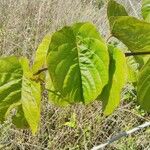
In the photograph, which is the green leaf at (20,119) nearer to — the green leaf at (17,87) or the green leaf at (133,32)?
the green leaf at (17,87)

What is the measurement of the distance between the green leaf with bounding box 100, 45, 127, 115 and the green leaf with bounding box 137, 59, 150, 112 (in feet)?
0.05

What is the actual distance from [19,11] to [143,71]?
147 inches

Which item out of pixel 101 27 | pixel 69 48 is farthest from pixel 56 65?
pixel 101 27

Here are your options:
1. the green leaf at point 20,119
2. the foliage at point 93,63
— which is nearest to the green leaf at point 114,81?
the foliage at point 93,63

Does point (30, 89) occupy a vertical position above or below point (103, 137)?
above

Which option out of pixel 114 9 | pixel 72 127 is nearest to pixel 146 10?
pixel 114 9

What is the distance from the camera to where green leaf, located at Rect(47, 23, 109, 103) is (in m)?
0.33

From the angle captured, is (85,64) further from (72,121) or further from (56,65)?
(72,121)

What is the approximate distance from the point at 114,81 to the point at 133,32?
48mm

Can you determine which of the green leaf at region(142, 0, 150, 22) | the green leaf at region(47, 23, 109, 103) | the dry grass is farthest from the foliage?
the dry grass

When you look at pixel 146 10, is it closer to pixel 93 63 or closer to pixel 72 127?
pixel 93 63

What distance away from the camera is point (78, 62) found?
349mm

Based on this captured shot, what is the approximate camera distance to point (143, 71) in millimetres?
330

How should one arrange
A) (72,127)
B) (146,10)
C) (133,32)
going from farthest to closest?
(72,127), (146,10), (133,32)
